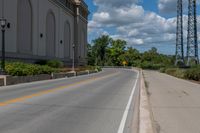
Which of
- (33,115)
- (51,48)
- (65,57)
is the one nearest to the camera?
(33,115)

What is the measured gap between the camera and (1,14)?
143 feet

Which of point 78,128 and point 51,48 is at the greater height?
point 51,48

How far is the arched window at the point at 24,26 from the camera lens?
50.8 m

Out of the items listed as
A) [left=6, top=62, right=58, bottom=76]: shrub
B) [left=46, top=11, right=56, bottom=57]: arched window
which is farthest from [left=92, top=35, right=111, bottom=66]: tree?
[left=6, top=62, right=58, bottom=76]: shrub

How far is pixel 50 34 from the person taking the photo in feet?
219

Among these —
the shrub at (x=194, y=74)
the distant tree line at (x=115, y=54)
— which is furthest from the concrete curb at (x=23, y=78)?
the distant tree line at (x=115, y=54)

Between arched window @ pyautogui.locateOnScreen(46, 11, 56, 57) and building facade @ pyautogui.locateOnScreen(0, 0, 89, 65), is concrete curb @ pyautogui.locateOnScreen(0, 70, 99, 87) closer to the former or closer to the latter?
building facade @ pyautogui.locateOnScreen(0, 0, 89, 65)

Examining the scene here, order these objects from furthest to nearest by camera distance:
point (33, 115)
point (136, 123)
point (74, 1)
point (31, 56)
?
point (74, 1)
point (31, 56)
point (33, 115)
point (136, 123)

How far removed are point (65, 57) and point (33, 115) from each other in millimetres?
67370

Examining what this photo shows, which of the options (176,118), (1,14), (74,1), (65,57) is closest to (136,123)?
(176,118)

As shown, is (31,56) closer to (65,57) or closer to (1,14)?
(1,14)

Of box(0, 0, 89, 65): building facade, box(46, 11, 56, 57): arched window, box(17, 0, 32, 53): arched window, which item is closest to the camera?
box(0, 0, 89, 65): building facade

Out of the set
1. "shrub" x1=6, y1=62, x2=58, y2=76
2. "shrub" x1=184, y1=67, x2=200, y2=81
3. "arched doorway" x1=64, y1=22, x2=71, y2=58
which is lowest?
"shrub" x1=184, y1=67, x2=200, y2=81

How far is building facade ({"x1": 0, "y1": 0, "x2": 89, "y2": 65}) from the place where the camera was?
4756 centimetres
